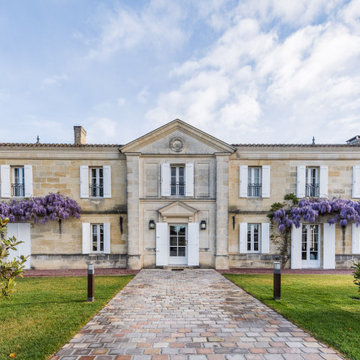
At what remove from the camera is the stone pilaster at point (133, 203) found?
33.9 ft

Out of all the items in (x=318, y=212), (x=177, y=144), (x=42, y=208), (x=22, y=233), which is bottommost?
(x=22, y=233)

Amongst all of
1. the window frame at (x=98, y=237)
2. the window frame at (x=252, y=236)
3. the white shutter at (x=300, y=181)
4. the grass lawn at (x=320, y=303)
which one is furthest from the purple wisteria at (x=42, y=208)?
the white shutter at (x=300, y=181)

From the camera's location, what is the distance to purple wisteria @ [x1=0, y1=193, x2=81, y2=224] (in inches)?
400

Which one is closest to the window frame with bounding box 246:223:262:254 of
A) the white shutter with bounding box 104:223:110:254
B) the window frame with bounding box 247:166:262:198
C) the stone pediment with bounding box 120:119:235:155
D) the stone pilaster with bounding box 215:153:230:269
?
the stone pilaster with bounding box 215:153:230:269

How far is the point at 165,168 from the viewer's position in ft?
34.7

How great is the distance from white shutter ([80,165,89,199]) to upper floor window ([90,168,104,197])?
216mm

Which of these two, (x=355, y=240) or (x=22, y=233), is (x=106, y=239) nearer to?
(x=22, y=233)

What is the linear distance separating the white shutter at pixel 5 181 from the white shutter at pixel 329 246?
48.8 ft

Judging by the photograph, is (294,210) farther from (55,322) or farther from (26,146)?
(26,146)

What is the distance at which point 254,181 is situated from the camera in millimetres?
11047

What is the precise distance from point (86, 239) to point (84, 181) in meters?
2.70

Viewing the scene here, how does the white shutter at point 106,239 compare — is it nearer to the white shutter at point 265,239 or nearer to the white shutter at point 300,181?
the white shutter at point 265,239

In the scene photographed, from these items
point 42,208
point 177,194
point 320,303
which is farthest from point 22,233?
point 320,303

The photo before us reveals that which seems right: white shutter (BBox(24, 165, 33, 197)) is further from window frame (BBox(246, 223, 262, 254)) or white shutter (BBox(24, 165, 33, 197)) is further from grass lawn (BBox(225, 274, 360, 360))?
window frame (BBox(246, 223, 262, 254))
